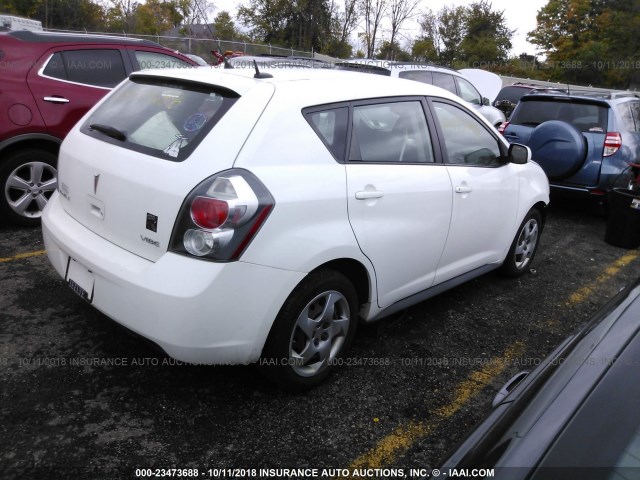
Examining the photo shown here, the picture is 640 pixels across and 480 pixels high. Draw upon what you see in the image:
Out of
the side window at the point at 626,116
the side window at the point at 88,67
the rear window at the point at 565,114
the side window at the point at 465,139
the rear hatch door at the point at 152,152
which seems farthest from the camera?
the side window at the point at 626,116

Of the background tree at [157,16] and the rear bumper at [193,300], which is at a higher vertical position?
the background tree at [157,16]

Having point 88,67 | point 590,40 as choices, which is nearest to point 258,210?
point 88,67

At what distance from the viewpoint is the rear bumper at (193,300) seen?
7.37 feet

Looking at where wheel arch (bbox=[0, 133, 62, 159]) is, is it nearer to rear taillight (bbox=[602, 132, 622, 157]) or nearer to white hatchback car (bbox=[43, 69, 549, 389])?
white hatchback car (bbox=[43, 69, 549, 389])

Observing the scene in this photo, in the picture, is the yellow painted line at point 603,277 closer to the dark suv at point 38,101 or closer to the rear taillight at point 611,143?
the rear taillight at point 611,143

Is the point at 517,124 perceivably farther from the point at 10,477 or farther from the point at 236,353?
the point at 10,477

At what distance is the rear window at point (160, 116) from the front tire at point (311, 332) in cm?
90

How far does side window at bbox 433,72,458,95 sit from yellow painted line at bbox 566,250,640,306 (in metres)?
5.01

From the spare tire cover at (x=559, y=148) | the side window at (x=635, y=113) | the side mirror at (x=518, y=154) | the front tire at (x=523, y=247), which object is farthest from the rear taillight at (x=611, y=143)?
the side mirror at (x=518, y=154)

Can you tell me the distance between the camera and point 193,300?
2.23 metres

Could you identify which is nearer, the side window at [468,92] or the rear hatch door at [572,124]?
the rear hatch door at [572,124]

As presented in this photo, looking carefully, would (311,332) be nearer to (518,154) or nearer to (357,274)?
(357,274)

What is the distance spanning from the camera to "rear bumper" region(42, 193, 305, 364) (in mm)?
2246

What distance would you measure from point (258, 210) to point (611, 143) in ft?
19.2
